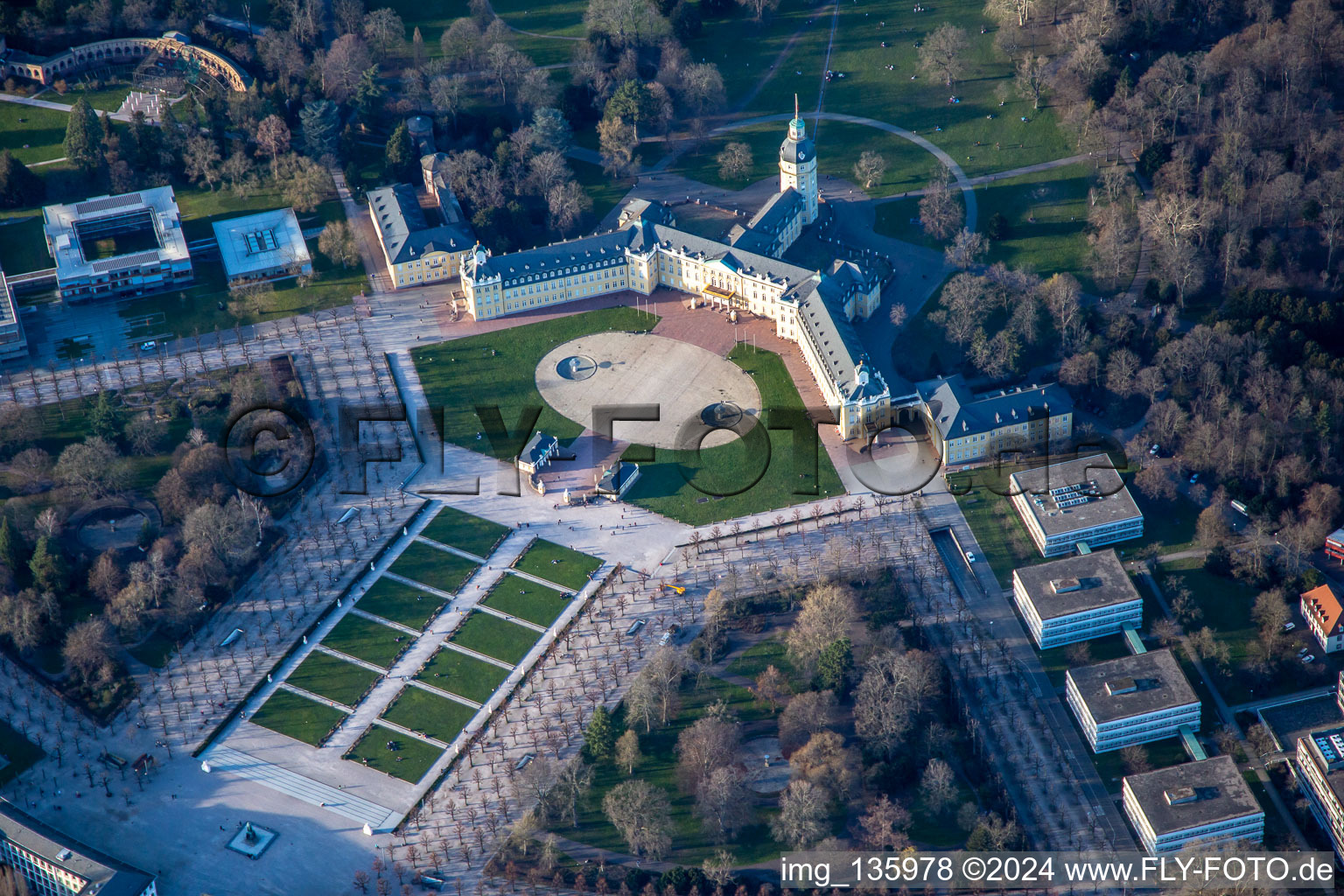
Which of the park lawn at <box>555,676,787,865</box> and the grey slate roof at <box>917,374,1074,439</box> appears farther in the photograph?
the grey slate roof at <box>917,374,1074,439</box>

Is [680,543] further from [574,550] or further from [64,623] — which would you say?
[64,623]

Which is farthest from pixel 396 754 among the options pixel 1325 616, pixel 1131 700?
pixel 1325 616

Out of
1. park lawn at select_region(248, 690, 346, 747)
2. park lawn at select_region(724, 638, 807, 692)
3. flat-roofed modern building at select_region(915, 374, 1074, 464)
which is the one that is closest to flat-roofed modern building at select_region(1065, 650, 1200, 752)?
park lawn at select_region(724, 638, 807, 692)

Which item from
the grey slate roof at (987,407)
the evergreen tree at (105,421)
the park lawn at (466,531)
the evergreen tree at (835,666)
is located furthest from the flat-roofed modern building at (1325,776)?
the evergreen tree at (105,421)

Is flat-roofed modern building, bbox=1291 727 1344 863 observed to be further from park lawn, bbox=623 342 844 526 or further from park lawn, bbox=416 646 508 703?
park lawn, bbox=416 646 508 703

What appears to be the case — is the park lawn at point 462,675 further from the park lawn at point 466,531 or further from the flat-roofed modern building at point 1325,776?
the flat-roofed modern building at point 1325,776

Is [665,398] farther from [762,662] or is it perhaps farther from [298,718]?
[298,718]
